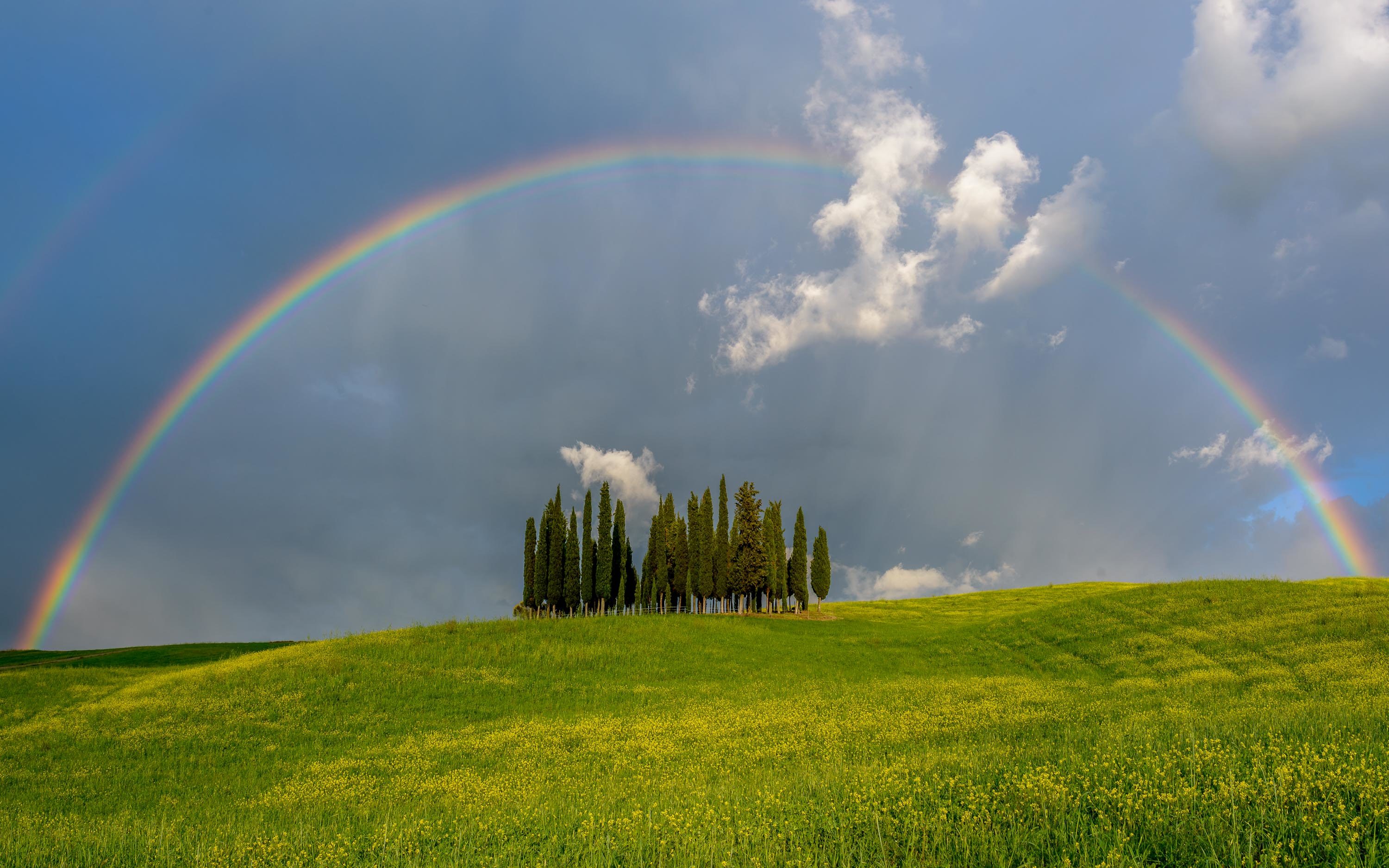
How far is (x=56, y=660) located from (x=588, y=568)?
152ft

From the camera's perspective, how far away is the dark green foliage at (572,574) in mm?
76812

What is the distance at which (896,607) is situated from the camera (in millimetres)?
86000

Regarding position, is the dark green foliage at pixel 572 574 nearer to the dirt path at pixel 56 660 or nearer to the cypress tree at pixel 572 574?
the cypress tree at pixel 572 574

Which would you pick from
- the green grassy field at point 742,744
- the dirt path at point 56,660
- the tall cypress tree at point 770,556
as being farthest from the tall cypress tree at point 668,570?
the dirt path at point 56,660

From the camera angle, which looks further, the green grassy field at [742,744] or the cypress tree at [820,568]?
the cypress tree at [820,568]

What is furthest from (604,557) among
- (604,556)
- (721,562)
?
(721,562)

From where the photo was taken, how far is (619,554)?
8088cm

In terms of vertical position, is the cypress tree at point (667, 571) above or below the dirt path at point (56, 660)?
above

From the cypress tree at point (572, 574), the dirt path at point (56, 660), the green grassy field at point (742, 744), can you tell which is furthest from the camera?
the cypress tree at point (572, 574)

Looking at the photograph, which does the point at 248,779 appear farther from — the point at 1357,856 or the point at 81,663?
the point at 81,663

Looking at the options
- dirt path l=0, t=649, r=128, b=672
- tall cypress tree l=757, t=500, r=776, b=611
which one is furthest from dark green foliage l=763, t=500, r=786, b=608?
dirt path l=0, t=649, r=128, b=672

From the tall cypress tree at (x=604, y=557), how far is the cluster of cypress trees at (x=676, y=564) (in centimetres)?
9

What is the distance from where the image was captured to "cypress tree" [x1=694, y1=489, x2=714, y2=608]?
254ft

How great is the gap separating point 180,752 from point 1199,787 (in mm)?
31490
